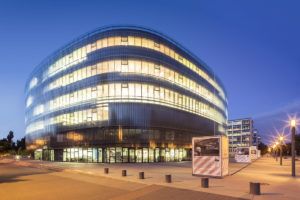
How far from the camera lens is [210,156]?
59.8 ft

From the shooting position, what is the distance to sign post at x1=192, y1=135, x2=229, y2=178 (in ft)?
57.7

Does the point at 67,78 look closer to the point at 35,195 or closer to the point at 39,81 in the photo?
the point at 39,81

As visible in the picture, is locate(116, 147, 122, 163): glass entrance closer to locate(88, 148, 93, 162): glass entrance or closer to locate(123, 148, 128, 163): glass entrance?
locate(123, 148, 128, 163): glass entrance

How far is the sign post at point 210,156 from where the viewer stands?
693 inches

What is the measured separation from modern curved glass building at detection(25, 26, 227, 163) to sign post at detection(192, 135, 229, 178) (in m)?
20.2

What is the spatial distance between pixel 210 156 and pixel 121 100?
2287cm

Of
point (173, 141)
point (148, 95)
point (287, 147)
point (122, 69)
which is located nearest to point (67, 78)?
point (122, 69)

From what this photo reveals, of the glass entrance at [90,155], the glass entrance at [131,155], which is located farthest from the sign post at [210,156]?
the glass entrance at [90,155]

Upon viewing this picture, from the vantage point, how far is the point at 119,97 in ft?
127

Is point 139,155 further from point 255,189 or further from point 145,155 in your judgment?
point 255,189

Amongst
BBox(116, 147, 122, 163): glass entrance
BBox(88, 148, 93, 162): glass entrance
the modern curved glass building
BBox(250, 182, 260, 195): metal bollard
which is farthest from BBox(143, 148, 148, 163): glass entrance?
BBox(250, 182, 260, 195): metal bollard

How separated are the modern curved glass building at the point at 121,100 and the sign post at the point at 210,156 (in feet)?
66.2

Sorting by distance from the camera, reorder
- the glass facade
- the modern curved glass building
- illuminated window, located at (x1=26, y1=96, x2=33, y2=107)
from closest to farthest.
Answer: the modern curved glass building, illuminated window, located at (x1=26, y1=96, x2=33, y2=107), the glass facade

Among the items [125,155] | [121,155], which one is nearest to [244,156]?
[125,155]
